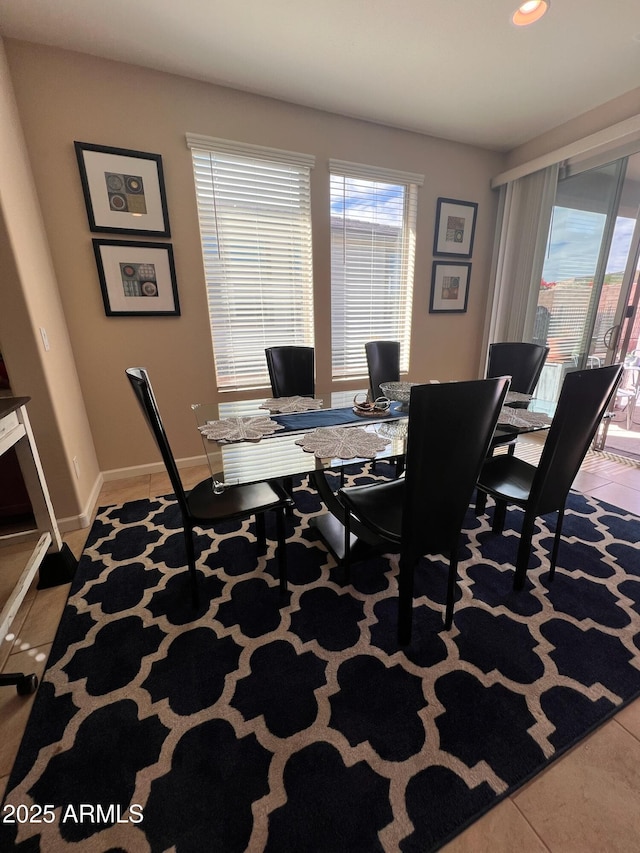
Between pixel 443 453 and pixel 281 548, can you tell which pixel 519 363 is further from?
pixel 281 548

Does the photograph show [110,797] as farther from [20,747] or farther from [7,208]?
[7,208]

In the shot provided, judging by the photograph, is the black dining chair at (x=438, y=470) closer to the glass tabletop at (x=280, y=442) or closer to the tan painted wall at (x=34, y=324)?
the glass tabletop at (x=280, y=442)

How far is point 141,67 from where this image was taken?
7.44 feet

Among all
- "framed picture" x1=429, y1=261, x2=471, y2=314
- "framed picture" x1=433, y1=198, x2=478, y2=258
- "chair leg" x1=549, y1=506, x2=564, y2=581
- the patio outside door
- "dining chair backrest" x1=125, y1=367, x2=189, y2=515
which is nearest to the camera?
"dining chair backrest" x1=125, y1=367, x2=189, y2=515

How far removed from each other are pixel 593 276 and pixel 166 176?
11.9 feet

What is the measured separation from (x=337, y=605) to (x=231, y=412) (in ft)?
3.99

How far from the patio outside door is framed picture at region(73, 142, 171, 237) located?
3.44 m

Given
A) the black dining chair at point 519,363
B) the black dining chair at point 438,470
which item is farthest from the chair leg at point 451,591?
the black dining chair at point 519,363

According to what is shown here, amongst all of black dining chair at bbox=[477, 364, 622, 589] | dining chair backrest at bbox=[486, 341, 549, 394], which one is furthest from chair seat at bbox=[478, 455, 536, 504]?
dining chair backrest at bbox=[486, 341, 549, 394]

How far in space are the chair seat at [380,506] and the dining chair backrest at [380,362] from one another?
117 cm

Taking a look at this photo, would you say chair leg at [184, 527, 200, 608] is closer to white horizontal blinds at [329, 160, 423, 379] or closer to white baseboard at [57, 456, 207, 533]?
white baseboard at [57, 456, 207, 533]

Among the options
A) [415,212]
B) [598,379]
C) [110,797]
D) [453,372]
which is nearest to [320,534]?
[110,797]

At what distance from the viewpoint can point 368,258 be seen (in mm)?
3238

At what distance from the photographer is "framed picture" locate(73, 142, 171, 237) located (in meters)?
2.28
